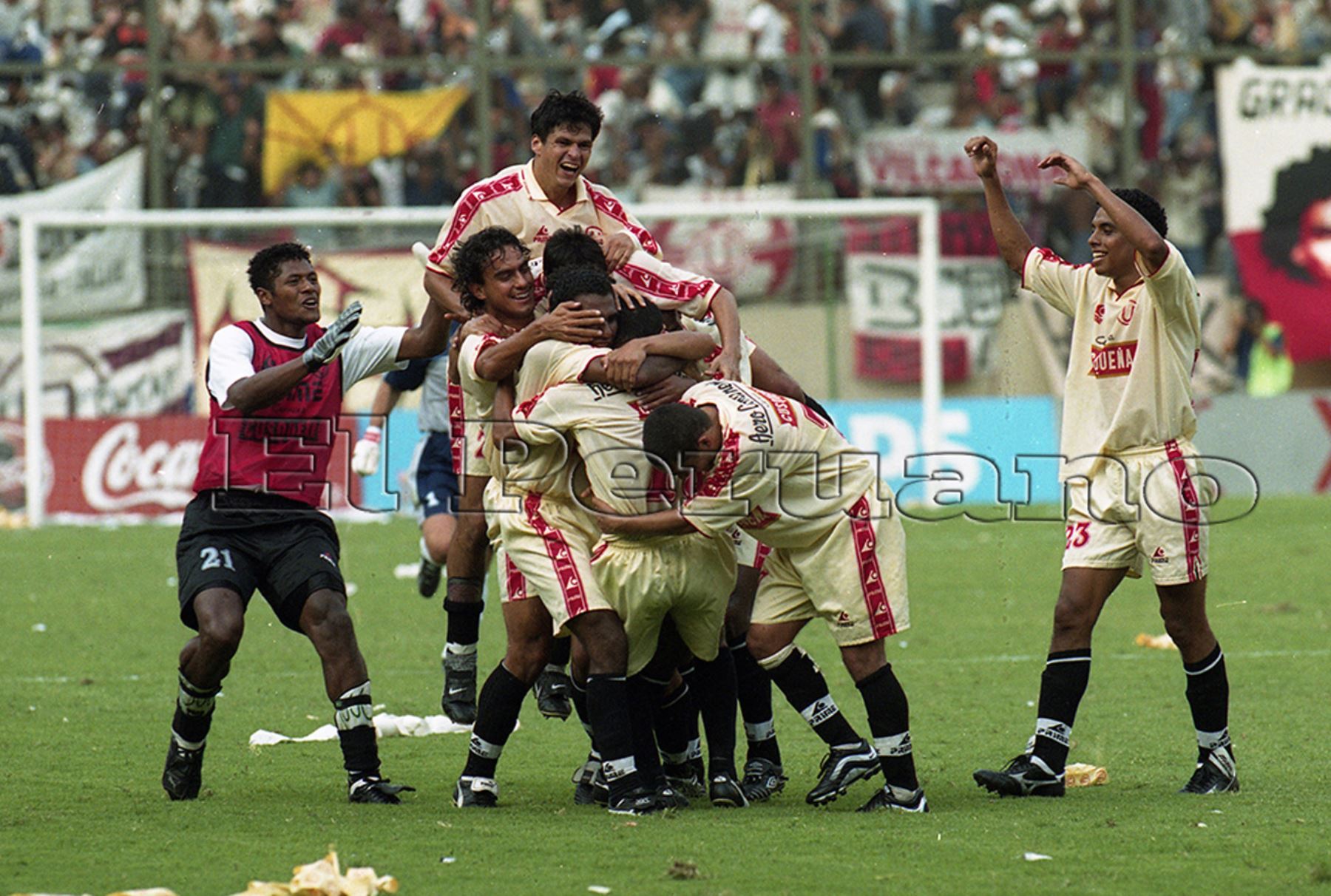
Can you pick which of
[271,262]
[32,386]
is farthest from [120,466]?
[271,262]

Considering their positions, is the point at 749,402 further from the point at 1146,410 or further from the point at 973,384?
the point at 973,384

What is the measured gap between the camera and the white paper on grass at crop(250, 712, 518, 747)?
25.6 ft

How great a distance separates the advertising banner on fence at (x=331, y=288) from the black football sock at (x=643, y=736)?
12870 mm

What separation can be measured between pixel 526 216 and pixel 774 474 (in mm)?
1926

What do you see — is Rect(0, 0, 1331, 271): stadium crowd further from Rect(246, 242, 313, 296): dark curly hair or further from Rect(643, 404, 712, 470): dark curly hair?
Rect(643, 404, 712, 470): dark curly hair

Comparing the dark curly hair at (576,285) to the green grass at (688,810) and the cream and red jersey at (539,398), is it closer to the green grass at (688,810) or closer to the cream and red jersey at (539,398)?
the cream and red jersey at (539,398)

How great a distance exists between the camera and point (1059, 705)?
641cm

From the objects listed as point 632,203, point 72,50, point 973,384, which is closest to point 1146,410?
point 973,384

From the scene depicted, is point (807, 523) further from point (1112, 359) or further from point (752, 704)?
point (1112, 359)

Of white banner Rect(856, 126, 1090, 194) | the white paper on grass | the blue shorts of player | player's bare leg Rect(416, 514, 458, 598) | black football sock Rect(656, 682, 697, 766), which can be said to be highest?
white banner Rect(856, 126, 1090, 194)

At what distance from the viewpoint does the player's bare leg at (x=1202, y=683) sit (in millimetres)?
6414

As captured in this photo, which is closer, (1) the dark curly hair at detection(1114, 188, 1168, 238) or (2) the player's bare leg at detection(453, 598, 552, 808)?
(2) the player's bare leg at detection(453, 598, 552, 808)

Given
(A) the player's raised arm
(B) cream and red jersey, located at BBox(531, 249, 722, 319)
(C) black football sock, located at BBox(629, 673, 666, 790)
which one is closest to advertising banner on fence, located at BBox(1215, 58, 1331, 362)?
(B) cream and red jersey, located at BBox(531, 249, 722, 319)

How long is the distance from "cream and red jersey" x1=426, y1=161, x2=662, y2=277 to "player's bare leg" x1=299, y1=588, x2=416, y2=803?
4.84 feet
